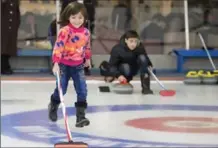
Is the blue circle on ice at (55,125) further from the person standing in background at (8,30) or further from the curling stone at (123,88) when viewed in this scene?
the person standing in background at (8,30)

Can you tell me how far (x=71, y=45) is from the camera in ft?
14.6

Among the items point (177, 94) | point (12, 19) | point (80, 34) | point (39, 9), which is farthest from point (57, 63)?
point (39, 9)

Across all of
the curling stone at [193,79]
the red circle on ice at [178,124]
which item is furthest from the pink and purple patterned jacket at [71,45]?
the curling stone at [193,79]

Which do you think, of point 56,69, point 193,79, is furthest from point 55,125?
point 193,79

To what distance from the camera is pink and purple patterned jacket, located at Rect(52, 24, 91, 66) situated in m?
4.41

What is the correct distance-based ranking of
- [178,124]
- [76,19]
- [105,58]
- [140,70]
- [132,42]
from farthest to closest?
[105,58]
[140,70]
[132,42]
[178,124]
[76,19]

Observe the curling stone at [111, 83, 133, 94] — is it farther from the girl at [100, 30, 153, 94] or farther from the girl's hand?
the girl's hand

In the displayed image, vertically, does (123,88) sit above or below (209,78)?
above

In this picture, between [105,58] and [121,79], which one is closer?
[121,79]

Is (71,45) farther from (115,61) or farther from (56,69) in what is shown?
(115,61)

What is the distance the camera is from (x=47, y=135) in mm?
4133

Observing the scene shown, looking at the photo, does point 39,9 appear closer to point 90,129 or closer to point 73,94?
point 73,94

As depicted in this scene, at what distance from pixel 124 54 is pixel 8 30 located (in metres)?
2.60

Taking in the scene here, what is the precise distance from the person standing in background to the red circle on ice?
167 inches
